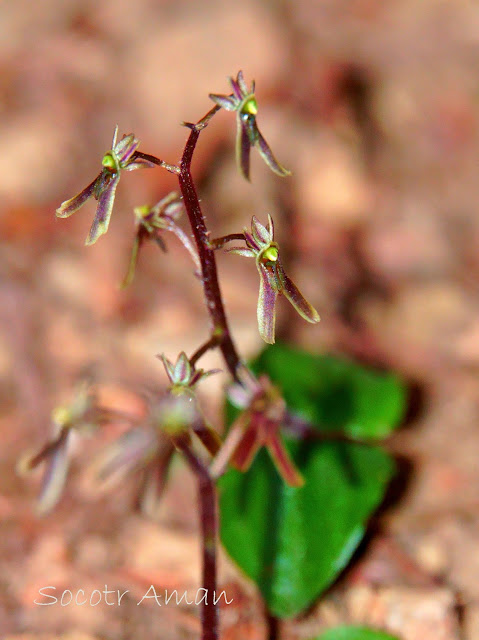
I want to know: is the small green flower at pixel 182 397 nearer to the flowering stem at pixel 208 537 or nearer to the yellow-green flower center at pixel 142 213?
the flowering stem at pixel 208 537

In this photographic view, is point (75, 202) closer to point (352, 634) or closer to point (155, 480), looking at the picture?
point (155, 480)

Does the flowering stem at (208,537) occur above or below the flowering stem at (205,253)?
below

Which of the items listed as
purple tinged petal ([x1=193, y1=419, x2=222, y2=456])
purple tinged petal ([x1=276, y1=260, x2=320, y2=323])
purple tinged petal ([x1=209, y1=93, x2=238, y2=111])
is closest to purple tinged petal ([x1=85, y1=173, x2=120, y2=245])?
purple tinged petal ([x1=209, y1=93, x2=238, y2=111])

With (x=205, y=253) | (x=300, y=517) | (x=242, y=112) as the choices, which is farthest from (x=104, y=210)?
(x=300, y=517)

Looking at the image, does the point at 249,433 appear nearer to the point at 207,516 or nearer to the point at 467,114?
the point at 207,516

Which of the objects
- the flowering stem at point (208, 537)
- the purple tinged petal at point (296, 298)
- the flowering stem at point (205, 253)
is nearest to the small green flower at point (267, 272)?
the purple tinged petal at point (296, 298)

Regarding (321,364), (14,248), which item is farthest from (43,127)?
(321,364)
